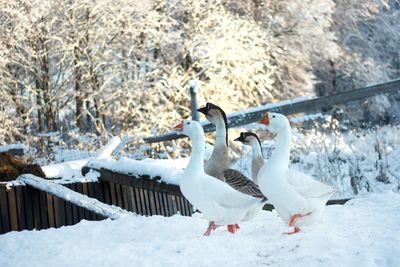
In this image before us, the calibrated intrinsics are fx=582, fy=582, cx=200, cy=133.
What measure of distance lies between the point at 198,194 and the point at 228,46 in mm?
14159

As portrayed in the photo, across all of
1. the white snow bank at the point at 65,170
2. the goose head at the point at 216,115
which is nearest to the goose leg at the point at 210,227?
the goose head at the point at 216,115

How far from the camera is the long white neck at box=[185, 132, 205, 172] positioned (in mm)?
3709

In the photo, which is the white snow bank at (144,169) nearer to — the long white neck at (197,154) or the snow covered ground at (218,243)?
the snow covered ground at (218,243)

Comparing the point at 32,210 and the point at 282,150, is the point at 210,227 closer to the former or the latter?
the point at 282,150

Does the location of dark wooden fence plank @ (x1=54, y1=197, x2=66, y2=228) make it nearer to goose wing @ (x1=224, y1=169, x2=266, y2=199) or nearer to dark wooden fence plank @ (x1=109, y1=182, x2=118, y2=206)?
dark wooden fence plank @ (x1=109, y1=182, x2=118, y2=206)

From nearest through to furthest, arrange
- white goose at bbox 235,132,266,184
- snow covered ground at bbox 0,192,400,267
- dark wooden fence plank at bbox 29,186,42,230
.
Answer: snow covered ground at bbox 0,192,400,267 < white goose at bbox 235,132,266,184 < dark wooden fence plank at bbox 29,186,42,230

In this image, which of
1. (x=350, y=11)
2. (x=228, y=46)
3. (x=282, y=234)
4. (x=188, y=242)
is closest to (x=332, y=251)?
(x=282, y=234)

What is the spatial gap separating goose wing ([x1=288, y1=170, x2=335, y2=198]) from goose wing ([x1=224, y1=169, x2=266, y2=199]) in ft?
1.14

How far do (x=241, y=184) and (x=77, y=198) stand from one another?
1.66 m

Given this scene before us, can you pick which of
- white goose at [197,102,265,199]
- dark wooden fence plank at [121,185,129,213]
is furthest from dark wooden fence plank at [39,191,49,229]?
white goose at [197,102,265,199]

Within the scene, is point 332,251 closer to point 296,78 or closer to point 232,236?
point 232,236

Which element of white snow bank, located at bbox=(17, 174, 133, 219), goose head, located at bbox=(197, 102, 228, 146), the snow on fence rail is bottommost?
white snow bank, located at bbox=(17, 174, 133, 219)

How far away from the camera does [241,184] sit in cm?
406

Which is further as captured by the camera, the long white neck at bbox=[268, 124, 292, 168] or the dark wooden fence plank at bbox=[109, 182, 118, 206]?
the dark wooden fence plank at bbox=[109, 182, 118, 206]
